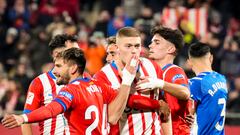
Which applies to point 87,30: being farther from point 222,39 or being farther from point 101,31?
point 222,39

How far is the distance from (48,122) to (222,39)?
26.3ft

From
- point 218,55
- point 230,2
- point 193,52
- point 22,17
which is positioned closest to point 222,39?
point 218,55

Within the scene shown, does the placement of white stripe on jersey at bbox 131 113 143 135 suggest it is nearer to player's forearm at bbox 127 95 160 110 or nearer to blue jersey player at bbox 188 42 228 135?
player's forearm at bbox 127 95 160 110

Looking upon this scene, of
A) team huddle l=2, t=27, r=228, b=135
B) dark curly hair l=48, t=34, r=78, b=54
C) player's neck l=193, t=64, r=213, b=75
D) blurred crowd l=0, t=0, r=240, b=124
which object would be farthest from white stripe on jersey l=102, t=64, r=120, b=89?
blurred crowd l=0, t=0, r=240, b=124

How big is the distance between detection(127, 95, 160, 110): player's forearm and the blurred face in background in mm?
361

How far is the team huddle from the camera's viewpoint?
609 cm

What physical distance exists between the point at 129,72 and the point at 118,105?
0.31 m

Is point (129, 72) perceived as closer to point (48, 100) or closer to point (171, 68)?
point (171, 68)

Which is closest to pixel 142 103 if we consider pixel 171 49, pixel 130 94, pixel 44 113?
pixel 130 94

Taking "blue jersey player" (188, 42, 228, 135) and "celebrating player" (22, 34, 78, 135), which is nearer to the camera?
"celebrating player" (22, 34, 78, 135)

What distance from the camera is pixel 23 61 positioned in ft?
49.0

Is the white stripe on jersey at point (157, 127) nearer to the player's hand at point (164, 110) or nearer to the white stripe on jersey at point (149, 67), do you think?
the player's hand at point (164, 110)

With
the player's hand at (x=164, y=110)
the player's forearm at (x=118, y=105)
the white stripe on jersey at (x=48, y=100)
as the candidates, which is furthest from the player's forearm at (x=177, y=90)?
the white stripe on jersey at (x=48, y=100)

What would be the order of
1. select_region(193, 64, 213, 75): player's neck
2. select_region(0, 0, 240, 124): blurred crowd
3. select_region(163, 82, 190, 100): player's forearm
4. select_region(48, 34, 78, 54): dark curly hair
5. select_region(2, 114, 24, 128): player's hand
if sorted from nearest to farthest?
select_region(2, 114, 24, 128): player's hand → select_region(163, 82, 190, 100): player's forearm → select_region(193, 64, 213, 75): player's neck → select_region(48, 34, 78, 54): dark curly hair → select_region(0, 0, 240, 124): blurred crowd
